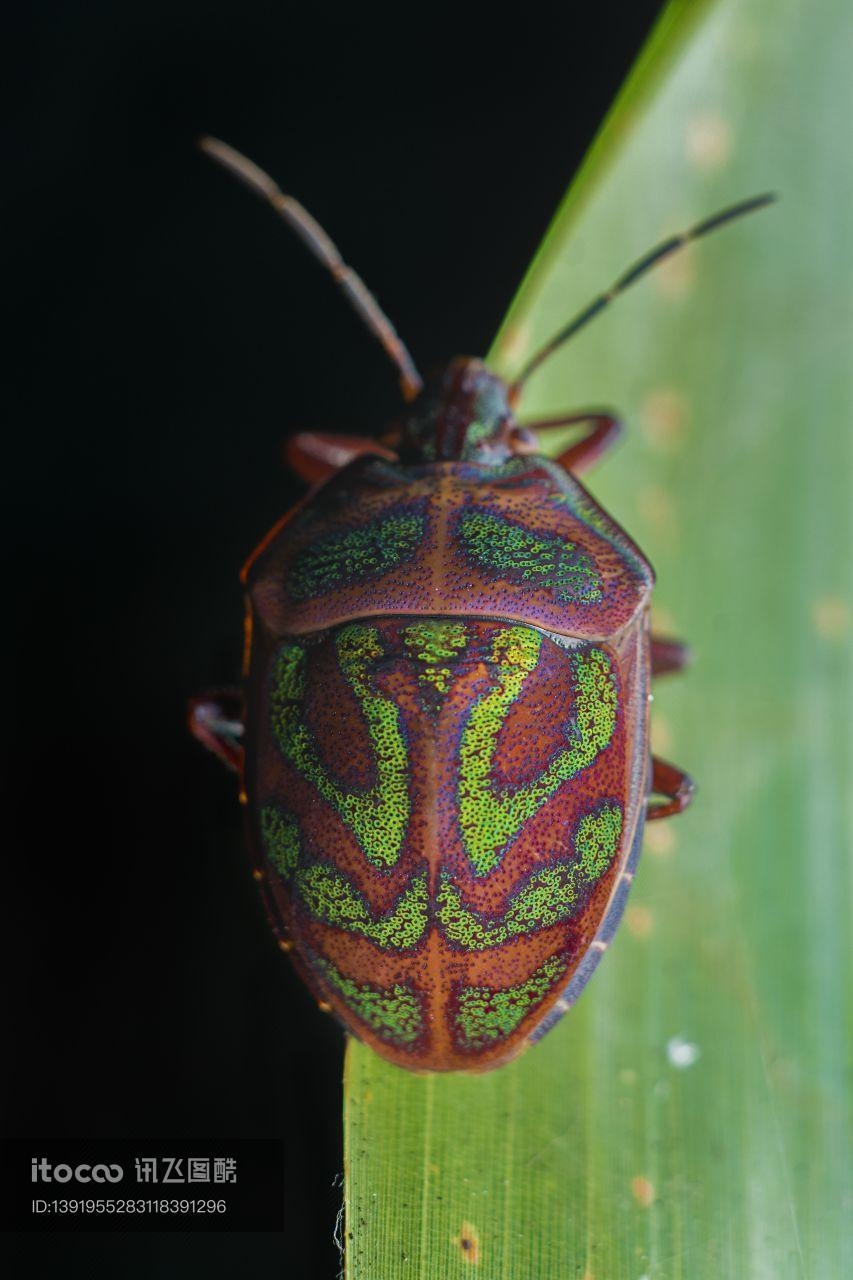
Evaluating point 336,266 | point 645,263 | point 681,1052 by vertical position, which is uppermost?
point 336,266

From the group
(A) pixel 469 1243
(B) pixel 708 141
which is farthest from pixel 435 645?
(B) pixel 708 141

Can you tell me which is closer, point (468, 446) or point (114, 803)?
point (468, 446)

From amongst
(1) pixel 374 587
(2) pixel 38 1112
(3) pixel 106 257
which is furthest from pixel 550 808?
(3) pixel 106 257

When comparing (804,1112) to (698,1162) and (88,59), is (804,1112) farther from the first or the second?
(88,59)

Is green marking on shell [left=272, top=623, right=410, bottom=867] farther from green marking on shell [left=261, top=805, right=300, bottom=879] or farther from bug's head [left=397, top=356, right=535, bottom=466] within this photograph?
bug's head [left=397, top=356, right=535, bottom=466]

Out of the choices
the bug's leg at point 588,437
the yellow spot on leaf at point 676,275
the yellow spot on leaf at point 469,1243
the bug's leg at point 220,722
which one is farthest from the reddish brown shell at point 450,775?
the yellow spot on leaf at point 676,275

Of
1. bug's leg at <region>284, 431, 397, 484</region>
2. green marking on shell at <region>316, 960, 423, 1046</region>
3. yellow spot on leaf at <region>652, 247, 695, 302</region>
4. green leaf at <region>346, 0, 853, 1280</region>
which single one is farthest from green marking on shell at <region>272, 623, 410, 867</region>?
yellow spot on leaf at <region>652, 247, 695, 302</region>

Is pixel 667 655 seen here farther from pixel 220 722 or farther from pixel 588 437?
pixel 220 722
